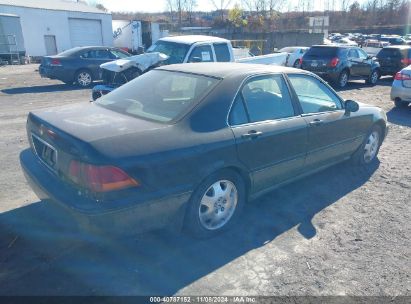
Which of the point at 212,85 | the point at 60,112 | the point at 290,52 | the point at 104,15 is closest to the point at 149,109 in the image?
the point at 212,85

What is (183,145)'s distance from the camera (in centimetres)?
282

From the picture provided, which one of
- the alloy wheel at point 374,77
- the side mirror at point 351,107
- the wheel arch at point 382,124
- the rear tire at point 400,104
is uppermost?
the side mirror at point 351,107

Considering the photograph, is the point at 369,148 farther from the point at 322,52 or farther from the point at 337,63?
the point at 322,52

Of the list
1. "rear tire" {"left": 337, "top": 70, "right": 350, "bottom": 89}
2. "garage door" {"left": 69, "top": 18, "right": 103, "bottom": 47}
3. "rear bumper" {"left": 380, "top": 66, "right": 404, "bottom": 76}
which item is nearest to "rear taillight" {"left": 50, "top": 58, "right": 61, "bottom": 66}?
"rear tire" {"left": 337, "top": 70, "right": 350, "bottom": 89}

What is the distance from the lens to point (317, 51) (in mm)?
13914

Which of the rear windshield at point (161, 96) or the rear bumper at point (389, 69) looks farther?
the rear bumper at point (389, 69)

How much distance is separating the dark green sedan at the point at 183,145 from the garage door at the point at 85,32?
28.9 m

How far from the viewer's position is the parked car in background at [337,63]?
13.3 m

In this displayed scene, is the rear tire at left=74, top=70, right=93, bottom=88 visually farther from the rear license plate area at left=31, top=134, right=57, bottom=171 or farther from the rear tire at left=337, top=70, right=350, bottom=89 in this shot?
the rear license plate area at left=31, top=134, right=57, bottom=171

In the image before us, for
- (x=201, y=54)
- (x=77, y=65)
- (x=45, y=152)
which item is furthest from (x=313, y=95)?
(x=77, y=65)

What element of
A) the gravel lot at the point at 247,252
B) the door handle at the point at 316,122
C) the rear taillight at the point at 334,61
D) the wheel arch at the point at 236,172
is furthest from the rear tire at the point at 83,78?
the wheel arch at the point at 236,172

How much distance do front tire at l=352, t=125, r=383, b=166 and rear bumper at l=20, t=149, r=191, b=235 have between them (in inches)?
129

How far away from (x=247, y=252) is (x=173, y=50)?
24.0 ft

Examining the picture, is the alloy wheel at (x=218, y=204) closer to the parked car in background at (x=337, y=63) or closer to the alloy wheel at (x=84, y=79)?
the alloy wheel at (x=84, y=79)
